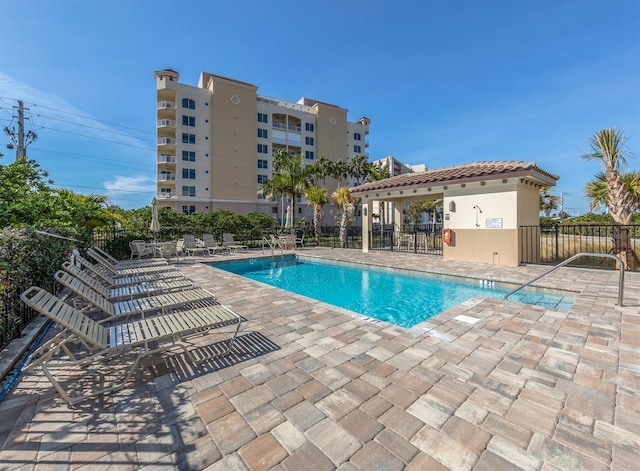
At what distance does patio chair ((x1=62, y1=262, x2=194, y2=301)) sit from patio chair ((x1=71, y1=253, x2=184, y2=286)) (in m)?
0.12

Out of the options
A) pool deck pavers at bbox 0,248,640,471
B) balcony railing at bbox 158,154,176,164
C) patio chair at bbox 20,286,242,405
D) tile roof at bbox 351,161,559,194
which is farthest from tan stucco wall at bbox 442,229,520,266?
balcony railing at bbox 158,154,176,164

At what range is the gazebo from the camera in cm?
1032

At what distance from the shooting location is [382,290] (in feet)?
28.1

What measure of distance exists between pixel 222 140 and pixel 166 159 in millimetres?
7332

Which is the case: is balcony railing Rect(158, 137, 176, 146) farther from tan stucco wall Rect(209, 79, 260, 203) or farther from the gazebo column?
the gazebo column

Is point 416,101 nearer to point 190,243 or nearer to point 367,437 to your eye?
point 190,243

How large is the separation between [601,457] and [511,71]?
1965cm

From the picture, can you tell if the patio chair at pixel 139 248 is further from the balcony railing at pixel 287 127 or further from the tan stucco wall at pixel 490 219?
the balcony railing at pixel 287 127

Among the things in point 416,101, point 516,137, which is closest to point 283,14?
point 416,101

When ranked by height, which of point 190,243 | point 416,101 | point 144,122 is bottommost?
point 190,243

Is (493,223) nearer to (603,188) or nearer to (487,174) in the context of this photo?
(487,174)

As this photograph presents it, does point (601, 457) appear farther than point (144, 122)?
No

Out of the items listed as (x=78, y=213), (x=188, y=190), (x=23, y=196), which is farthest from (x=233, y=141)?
(x=23, y=196)

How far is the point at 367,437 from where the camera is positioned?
7.15 feet
